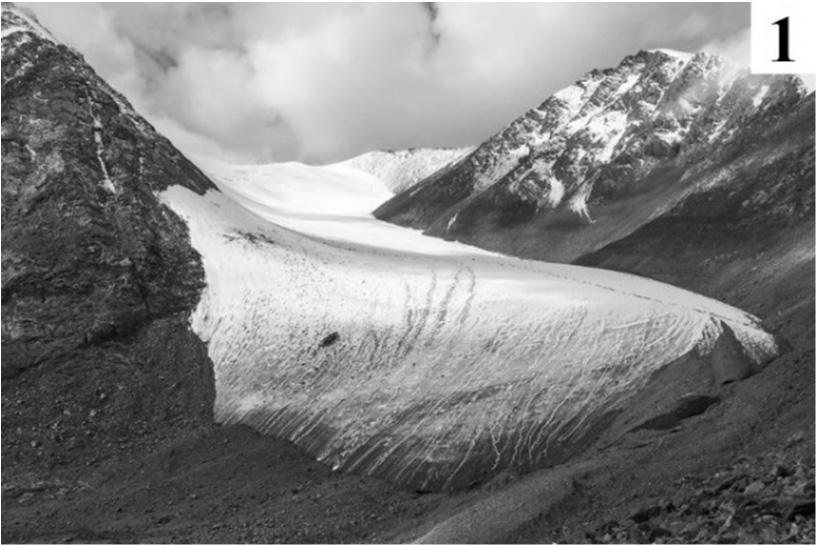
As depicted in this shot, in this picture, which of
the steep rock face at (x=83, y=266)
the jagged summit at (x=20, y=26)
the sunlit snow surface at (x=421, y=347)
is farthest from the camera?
the jagged summit at (x=20, y=26)

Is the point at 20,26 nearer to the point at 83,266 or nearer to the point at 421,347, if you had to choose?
the point at 83,266

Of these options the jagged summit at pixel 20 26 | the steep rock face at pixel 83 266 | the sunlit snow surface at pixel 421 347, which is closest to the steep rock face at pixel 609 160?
the sunlit snow surface at pixel 421 347

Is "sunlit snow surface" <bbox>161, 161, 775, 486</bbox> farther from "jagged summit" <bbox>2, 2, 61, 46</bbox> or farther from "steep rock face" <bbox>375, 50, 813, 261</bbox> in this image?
"steep rock face" <bbox>375, 50, 813, 261</bbox>

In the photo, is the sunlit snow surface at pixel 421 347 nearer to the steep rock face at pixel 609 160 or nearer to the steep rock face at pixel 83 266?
the steep rock face at pixel 83 266

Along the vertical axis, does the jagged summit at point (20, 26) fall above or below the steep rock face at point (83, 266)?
above

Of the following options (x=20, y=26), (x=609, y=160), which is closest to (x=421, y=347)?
(x=20, y=26)

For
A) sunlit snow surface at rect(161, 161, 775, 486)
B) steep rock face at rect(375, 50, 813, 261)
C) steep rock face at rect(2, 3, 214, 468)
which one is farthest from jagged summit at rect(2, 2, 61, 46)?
steep rock face at rect(375, 50, 813, 261)

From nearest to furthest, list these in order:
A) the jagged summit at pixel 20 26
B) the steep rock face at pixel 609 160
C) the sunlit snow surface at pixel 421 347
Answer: the sunlit snow surface at pixel 421 347 → the jagged summit at pixel 20 26 → the steep rock face at pixel 609 160
